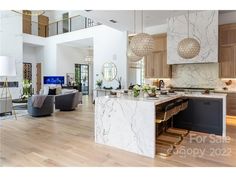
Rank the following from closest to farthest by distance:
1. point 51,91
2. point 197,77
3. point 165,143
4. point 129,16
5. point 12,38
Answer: point 165,143 → point 129,16 → point 197,77 → point 51,91 → point 12,38

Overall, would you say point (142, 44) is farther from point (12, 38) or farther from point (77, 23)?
point (77, 23)

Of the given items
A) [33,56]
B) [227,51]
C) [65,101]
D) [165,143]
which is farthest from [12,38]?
[227,51]

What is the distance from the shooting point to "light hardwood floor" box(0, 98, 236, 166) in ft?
10.8

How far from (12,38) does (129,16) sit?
6.82m

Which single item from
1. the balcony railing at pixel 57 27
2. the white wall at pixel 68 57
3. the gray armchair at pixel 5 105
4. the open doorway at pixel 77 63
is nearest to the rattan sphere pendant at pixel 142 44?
the gray armchair at pixel 5 105

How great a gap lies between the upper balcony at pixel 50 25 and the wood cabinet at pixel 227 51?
24.7 feet

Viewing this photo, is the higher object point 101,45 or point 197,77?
point 101,45

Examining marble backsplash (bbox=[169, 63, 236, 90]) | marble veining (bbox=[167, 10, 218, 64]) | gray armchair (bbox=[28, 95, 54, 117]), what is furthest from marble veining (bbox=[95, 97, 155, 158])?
marble backsplash (bbox=[169, 63, 236, 90])

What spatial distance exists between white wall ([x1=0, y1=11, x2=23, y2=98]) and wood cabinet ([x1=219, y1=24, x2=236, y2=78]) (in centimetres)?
913

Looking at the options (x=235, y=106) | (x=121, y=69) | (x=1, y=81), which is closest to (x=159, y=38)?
(x=121, y=69)

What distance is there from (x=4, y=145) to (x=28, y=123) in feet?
6.29

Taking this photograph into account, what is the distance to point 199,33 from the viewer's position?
662cm

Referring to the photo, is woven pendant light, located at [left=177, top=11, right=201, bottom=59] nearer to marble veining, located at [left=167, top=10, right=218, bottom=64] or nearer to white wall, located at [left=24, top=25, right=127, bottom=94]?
marble veining, located at [left=167, top=10, right=218, bottom=64]
